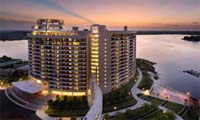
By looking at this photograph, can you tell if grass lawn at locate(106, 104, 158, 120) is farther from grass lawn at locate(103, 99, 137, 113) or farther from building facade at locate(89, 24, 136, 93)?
building facade at locate(89, 24, 136, 93)

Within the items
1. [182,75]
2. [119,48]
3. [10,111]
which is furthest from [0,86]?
[182,75]

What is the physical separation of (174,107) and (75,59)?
394 centimetres

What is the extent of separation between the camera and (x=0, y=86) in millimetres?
9102

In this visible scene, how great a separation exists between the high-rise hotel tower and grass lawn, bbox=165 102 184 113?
234 cm

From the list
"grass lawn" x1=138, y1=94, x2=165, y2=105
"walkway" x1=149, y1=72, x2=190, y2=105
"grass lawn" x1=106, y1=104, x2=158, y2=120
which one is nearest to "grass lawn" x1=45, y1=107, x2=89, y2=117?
"grass lawn" x1=106, y1=104, x2=158, y2=120

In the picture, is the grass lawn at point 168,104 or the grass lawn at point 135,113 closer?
the grass lawn at point 135,113

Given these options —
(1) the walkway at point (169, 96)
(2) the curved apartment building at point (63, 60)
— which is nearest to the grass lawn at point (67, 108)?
(2) the curved apartment building at point (63, 60)

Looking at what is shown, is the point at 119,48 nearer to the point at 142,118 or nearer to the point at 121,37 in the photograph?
the point at 121,37

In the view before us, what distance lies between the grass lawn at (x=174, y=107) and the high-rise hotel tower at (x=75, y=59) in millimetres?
2341

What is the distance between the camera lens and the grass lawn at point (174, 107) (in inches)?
289

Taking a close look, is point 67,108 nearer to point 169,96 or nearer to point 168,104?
point 168,104

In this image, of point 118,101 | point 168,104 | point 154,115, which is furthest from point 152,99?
point 154,115

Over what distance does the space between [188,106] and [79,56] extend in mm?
4261

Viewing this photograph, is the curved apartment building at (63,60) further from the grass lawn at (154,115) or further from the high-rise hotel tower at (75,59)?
the grass lawn at (154,115)
